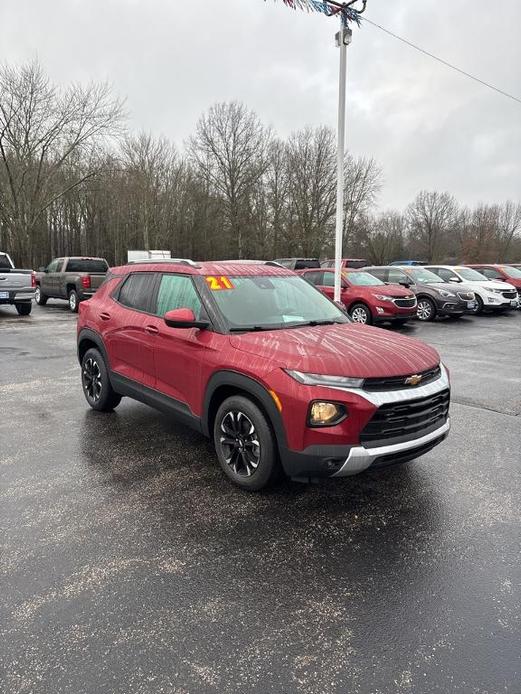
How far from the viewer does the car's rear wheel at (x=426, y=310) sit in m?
15.8

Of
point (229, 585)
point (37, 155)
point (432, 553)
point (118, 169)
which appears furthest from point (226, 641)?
point (118, 169)

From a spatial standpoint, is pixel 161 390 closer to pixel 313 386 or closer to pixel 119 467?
pixel 119 467

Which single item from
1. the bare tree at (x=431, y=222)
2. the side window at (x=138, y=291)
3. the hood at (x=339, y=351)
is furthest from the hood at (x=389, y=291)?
the bare tree at (x=431, y=222)

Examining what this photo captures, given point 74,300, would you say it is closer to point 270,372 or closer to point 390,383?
point 270,372

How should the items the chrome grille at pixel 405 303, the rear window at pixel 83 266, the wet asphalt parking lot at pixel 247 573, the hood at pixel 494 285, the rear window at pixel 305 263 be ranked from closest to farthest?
the wet asphalt parking lot at pixel 247 573 → the chrome grille at pixel 405 303 → the rear window at pixel 83 266 → the hood at pixel 494 285 → the rear window at pixel 305 263

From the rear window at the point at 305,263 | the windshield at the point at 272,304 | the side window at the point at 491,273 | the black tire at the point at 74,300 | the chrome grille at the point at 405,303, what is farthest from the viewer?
the rear window at the point at 305,263

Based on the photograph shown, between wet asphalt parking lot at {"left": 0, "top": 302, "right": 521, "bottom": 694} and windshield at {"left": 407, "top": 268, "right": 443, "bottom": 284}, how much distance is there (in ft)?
42.5

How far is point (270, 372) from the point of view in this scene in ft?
10.9

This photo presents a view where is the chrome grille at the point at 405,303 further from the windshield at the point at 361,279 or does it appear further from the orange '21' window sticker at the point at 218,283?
the orange '21' window sticker at the point at 218,283

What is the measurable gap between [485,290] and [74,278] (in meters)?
14.8

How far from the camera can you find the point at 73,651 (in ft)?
7.05

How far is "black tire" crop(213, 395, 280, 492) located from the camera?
3373mm

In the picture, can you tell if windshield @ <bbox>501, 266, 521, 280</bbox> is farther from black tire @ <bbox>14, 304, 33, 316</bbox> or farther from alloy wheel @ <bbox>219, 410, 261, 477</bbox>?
alloy wheel @ <bbox>219, 410, 261, 477</bbox>

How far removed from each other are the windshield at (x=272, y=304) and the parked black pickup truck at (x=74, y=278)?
41.8ft
